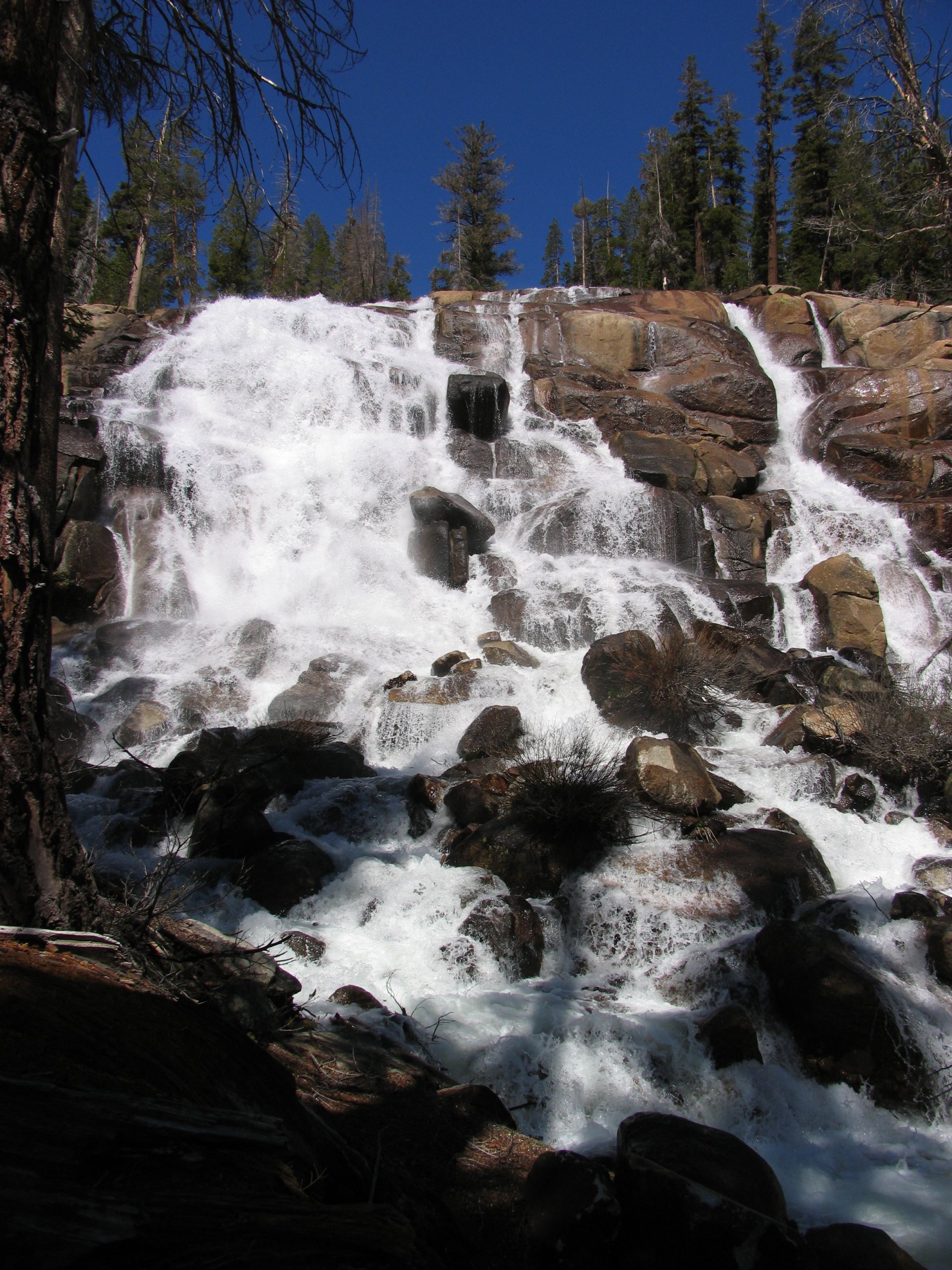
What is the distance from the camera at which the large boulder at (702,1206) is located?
2.41m

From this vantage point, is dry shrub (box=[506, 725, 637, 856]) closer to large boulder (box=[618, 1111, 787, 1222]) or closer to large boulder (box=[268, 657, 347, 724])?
large boulder (box=[618, 1111, 787, 1222])

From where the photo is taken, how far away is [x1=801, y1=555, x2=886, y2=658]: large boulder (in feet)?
37.2

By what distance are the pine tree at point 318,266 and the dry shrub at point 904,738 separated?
4048 cm

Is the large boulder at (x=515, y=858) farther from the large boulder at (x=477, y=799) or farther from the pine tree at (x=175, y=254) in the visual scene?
the pine tree at (x=175, y=254)

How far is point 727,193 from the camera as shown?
3772 cm

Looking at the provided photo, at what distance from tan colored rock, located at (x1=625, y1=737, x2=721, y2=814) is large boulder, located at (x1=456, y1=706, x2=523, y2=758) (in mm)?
1763

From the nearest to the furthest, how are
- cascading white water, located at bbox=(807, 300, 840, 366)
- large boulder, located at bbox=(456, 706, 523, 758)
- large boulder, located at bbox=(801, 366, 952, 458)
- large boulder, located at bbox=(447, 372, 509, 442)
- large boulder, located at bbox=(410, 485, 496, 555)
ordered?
large boulder, located at bbox=(456, 706, 523, 758) → large boulder, located at bbox=(410, 485, 496, 555) → large boulder, located at bbox=(801, 366, 952, 458) → large boulder, located at bbox=(447, 372, 509, 442) → cascading white water, located at bbox=(807, 300, 840, 366)

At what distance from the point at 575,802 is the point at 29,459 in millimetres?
4760

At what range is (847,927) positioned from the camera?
16.4ft

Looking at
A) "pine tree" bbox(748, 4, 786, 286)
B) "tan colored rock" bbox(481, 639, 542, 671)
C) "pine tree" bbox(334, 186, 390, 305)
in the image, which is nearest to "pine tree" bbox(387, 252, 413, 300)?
"pine tree" bbox(334, 186, 390, 305)

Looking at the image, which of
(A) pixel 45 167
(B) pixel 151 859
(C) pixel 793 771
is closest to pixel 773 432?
(C) pixel 793 771

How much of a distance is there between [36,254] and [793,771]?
24.3 feet

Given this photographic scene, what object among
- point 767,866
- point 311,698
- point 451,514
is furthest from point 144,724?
point 767,866

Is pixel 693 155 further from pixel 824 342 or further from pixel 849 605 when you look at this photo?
pixel 849 605
